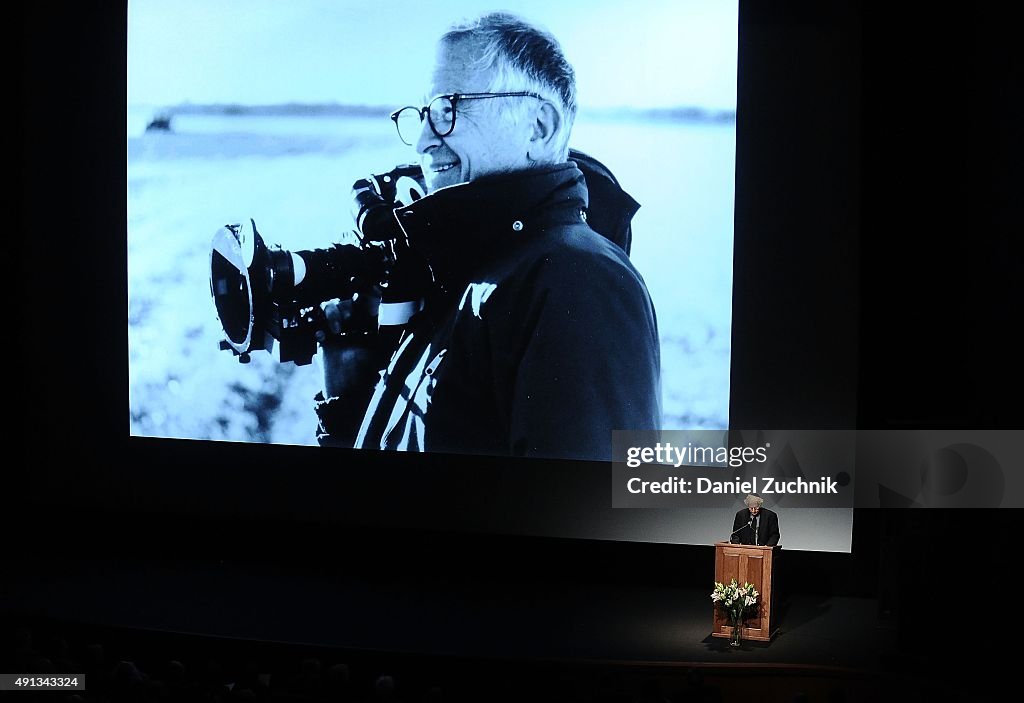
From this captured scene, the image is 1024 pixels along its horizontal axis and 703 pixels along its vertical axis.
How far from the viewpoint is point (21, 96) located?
8.54m

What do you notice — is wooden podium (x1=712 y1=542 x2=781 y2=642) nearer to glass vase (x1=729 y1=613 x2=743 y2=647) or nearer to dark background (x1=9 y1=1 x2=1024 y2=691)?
glass vase (x1=729 y1=613 x2=743 y2=647)

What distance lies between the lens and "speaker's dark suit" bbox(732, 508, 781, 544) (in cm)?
656

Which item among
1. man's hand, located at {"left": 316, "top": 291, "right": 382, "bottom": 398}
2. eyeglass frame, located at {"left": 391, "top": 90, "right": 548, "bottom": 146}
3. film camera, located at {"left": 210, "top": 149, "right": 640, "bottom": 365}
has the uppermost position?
eyeglass frame, located at {"left": 391, "top": 90, "right": 548, "bottom": 146}

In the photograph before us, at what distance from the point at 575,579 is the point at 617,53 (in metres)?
3.45

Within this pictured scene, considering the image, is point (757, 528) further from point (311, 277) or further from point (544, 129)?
point (311, 277)

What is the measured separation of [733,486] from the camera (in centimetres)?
717

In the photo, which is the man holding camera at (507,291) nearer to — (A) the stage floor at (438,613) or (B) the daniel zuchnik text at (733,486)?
(B) the daniel zuchnik text at (733,486)

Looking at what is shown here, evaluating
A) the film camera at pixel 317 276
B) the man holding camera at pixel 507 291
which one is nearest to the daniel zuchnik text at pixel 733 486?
the man holding camera at pixel 507 291

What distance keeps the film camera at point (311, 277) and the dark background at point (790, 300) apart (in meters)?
0.85

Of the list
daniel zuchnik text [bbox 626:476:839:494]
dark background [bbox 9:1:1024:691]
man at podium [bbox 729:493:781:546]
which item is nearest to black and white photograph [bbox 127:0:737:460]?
dark background [bbox 9:1:1024:691]

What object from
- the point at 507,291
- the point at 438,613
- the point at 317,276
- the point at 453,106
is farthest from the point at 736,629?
the point at 453,106

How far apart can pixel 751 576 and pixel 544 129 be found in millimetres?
3002

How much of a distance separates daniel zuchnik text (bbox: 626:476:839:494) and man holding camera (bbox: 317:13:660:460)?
1.21 feet

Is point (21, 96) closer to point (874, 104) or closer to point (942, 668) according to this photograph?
point (874, 104)
